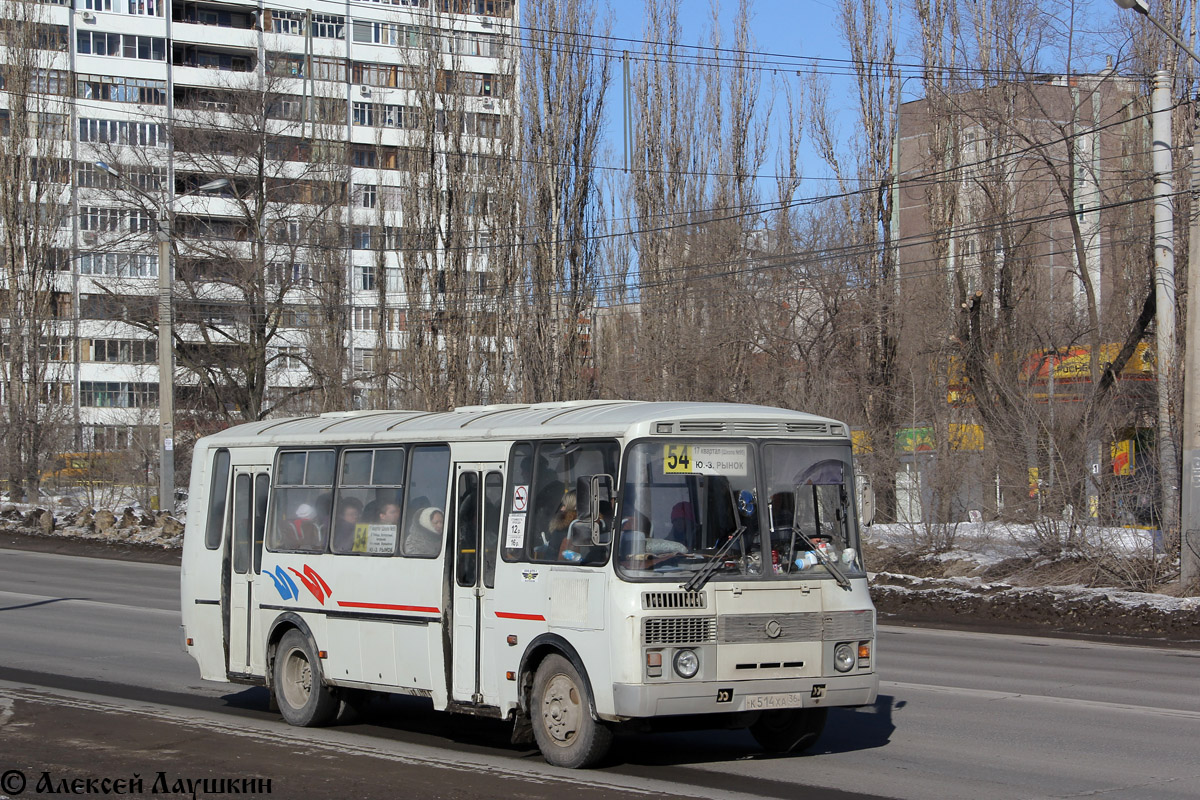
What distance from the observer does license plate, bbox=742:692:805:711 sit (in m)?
8.66

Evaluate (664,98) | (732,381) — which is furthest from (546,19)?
(732,381)

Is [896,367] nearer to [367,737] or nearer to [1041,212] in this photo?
[1041,212]

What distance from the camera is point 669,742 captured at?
1029 centimetres

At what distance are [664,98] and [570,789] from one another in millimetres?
39968

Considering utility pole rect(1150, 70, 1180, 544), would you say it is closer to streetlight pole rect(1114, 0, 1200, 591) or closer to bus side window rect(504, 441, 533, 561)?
streetlight pole rect(1114, 0, 1200, 591)

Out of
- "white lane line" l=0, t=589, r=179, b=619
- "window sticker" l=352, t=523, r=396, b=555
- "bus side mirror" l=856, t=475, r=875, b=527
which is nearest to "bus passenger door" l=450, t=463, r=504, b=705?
"window sticker" l=352, t=523, r=396, b=555

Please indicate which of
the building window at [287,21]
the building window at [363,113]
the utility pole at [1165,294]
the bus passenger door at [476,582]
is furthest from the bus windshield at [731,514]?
the building window at [287,21]

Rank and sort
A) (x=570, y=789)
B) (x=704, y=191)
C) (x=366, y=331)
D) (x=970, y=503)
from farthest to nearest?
1. (x=366, y=331)
2. (x=704, y=191)
3. (x=970, y=503)
4. (x=570, y=789)

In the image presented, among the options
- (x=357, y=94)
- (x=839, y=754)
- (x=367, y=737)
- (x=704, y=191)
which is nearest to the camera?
(x=839, y=754)

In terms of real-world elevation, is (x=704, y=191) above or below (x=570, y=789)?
above

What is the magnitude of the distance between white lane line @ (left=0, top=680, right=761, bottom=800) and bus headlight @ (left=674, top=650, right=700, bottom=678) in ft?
2.29

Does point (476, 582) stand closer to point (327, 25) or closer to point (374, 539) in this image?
point (374, 539)

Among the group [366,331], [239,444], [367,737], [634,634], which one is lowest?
[367,737]

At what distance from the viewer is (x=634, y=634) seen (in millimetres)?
8422
